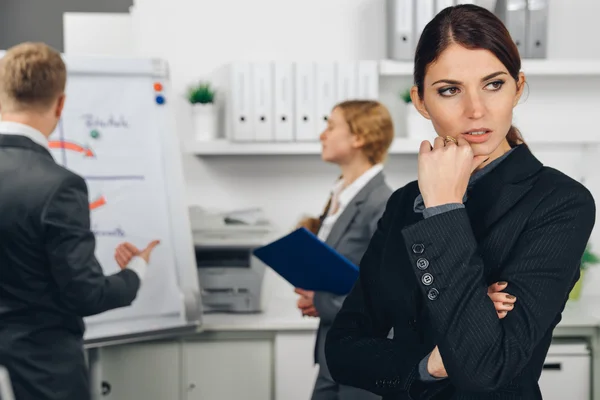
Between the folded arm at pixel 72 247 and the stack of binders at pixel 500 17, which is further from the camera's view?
the stack of binders at pixel 500 17

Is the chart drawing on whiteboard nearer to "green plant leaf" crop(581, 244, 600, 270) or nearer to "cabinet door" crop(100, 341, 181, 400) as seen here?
"cabinet door" crop(100, 341, 181, 400)

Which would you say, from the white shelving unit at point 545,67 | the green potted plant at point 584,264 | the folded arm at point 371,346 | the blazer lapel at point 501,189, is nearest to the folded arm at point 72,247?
the folded arm at point 371,346

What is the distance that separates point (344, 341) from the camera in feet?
4.26

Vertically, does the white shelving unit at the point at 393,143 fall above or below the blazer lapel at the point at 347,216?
above

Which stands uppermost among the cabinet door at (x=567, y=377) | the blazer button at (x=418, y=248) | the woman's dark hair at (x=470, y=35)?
the woman's dark hair at (x=470, y=35)

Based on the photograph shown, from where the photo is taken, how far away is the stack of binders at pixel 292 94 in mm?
3438

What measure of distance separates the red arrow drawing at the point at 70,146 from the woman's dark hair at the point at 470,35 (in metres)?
1.86

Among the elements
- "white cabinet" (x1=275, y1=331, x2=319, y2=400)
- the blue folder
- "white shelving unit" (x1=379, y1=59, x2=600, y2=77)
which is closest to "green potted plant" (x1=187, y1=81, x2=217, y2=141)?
"white shelving unit" (x1=379, y1=59, x2=600, y2=77)

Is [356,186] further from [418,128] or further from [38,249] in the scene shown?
[38,249]

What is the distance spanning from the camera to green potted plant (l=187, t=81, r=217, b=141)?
3.54 m

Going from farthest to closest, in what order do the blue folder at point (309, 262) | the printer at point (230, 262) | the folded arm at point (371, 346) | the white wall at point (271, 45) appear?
1. the white wall at point (271, 45)
2. the printer at point (230, 262)
3. the blue folder at point (309, 262)
4. the folded arm at point (371, 346)

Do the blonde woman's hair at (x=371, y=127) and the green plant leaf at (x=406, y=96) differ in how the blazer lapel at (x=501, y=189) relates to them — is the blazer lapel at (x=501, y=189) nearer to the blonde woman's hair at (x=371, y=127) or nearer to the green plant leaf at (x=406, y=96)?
the blonde woman's hair at (x=371, y=127)

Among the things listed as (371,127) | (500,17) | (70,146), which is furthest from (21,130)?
(500,17)

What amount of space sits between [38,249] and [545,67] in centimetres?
232
